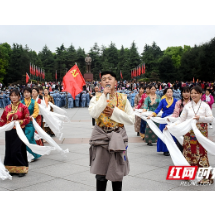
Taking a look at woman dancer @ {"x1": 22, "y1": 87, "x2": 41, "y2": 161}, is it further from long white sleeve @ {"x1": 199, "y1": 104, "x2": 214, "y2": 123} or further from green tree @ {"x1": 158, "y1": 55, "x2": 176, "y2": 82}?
green tree @ {"x1": 158, "y1": 55, "x2": 176, "y2": 82}

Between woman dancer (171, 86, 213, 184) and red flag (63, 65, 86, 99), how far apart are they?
696cm

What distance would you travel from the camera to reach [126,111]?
346 cm

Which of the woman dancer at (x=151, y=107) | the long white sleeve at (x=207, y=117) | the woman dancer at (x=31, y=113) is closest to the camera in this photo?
the long white sleeve at (x=207, y=117)

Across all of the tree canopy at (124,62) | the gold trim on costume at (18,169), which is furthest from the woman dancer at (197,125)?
the tree canopy at (124,62)

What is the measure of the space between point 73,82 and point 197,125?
7.29m

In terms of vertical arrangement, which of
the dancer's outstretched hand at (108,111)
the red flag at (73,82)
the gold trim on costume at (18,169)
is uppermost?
the red flag at (73,82)

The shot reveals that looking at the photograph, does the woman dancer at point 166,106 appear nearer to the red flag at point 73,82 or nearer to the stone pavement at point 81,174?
the stone pavement at point 81,174

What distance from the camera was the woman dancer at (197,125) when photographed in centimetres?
471

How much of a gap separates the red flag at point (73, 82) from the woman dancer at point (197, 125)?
6.96 m

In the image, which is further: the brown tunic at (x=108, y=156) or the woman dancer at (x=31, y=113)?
the woman dancer at (x=31, y=113)

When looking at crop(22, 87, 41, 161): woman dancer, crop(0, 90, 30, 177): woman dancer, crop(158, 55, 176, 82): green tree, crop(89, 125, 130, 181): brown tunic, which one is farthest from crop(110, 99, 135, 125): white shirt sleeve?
crop(158, 55, 176, 82): green tree

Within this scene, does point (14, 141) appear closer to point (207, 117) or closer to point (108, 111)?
point (108, 111)

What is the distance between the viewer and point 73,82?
11352 millimetres

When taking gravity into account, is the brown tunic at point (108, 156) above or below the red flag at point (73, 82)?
below
